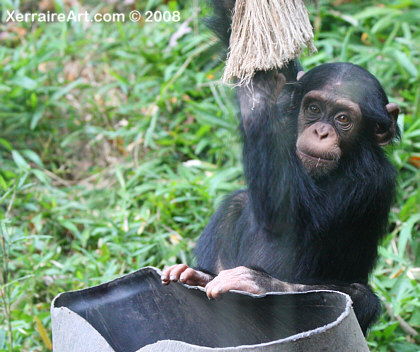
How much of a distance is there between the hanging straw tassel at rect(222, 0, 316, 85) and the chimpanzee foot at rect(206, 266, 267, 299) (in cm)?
81

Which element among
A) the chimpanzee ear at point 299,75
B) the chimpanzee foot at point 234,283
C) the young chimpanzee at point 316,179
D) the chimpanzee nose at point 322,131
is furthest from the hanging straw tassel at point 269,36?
the chimpanzee foot at point 234,283

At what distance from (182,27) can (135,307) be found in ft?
12.4

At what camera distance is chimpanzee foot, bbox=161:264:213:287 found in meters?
2.78

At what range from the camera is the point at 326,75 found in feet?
10.7

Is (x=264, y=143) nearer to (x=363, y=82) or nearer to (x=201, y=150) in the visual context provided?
(x=363, y=82)

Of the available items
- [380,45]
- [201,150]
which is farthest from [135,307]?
[380,45]

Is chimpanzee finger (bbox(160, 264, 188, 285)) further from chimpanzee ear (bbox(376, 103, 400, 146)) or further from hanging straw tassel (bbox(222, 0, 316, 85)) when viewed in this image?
chimpanzee ear (bbox(376, 103, 400, 146))

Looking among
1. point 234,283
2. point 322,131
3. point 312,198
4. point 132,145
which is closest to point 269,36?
point 322,131

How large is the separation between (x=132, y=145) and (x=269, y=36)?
3.18 meters

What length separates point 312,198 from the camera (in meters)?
3.10

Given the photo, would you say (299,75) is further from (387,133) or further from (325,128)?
(387,133)

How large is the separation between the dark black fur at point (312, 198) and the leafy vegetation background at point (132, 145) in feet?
2.44

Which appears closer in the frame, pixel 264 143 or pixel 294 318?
pixel 294 318

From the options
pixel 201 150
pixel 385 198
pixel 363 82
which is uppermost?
pixel 363 82
